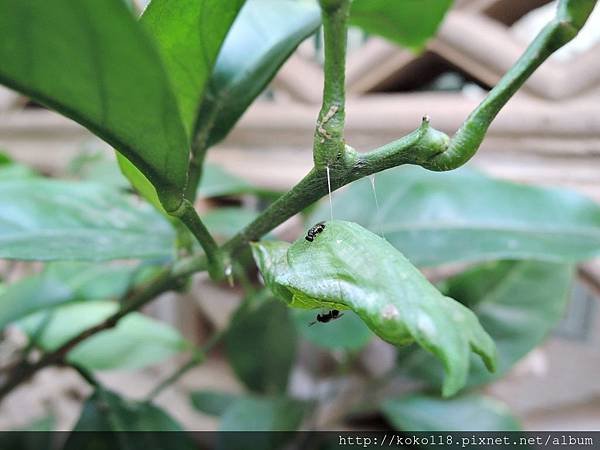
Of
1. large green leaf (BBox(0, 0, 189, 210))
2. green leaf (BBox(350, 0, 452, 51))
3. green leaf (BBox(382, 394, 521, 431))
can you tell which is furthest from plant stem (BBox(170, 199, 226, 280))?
green leaf (BBox(382, 394, 521, 431))

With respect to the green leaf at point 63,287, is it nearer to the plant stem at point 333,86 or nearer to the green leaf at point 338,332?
the green leaf at point 338,332

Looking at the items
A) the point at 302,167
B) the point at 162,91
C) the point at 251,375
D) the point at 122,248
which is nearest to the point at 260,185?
the point at 302,167

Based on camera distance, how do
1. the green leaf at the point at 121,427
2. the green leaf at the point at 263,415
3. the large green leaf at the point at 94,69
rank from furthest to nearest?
the green leaf at the point at 263,415, the green leaf at the point at 121,427, the large green leaf at the point at 94,69

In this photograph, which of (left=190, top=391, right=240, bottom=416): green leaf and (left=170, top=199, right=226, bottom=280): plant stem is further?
(left=190, top=391, right=240, bottom=416): green leaf

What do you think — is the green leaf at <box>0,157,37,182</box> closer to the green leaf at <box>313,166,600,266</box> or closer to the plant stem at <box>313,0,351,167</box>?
the green leaf at <box>313,166,600,266</box>

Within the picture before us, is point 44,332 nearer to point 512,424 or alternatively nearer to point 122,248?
point 122,248

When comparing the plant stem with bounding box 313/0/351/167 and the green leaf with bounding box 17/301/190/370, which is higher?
the plant stem with bounding box 313/0/351/167

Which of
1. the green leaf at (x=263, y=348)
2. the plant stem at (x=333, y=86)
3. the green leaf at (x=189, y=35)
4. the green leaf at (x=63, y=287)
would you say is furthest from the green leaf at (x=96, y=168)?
the plant stem at (x=333, y=86)
